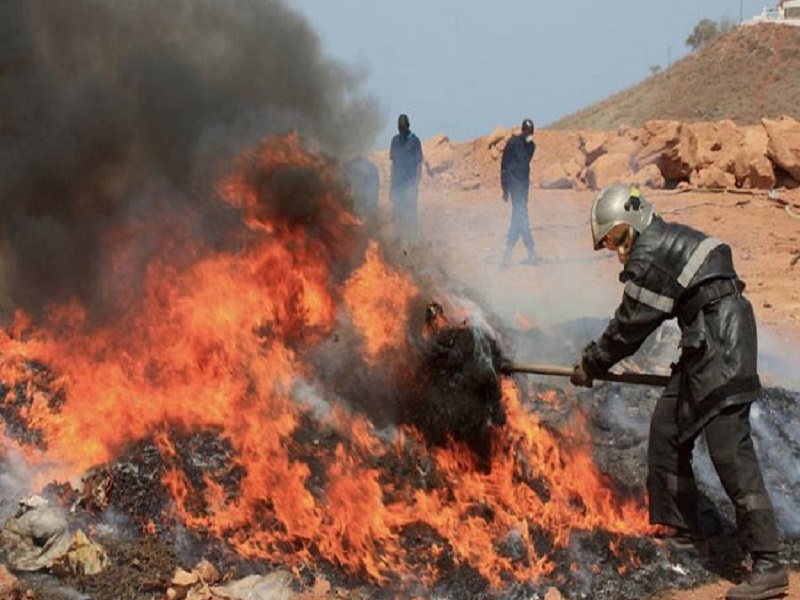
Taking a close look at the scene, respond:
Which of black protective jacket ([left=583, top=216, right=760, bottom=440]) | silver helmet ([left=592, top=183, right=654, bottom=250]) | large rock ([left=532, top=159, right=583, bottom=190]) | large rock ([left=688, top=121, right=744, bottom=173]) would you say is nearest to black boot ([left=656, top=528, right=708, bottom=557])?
black protective jacket ([left=583, top=216, right=760, bottom=440])

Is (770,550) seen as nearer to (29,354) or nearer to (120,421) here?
(120,421)

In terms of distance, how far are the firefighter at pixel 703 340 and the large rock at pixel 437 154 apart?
1869 centimetres

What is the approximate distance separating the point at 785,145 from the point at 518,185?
8.06 meters

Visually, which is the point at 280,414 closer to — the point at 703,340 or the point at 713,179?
the point at 703,340

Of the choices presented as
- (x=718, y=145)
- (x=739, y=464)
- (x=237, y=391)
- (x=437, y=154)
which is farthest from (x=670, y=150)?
(x=237, y=391)

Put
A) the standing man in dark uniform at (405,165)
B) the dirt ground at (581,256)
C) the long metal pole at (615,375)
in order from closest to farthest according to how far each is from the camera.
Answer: the long metal pole at (615,375)
the dirt ground at (581,256)
the standing man in dark uniform at (405,165)

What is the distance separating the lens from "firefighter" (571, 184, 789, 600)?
4.91 metres

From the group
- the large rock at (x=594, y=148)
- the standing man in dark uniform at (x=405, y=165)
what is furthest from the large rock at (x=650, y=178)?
the standing man in dark uniform at (x=405, y=165)

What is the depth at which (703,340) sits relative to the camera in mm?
4992

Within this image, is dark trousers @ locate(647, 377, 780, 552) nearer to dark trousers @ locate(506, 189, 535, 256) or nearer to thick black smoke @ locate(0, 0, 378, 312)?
thick black smoke @ locate(0, 0, 378, 312)

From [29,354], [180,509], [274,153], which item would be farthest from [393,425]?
[29,354]

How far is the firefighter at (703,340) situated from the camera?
491 cm

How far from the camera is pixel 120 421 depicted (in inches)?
230

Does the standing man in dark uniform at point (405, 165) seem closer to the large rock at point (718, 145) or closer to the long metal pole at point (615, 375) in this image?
the long metal pole at point (615, 375)
